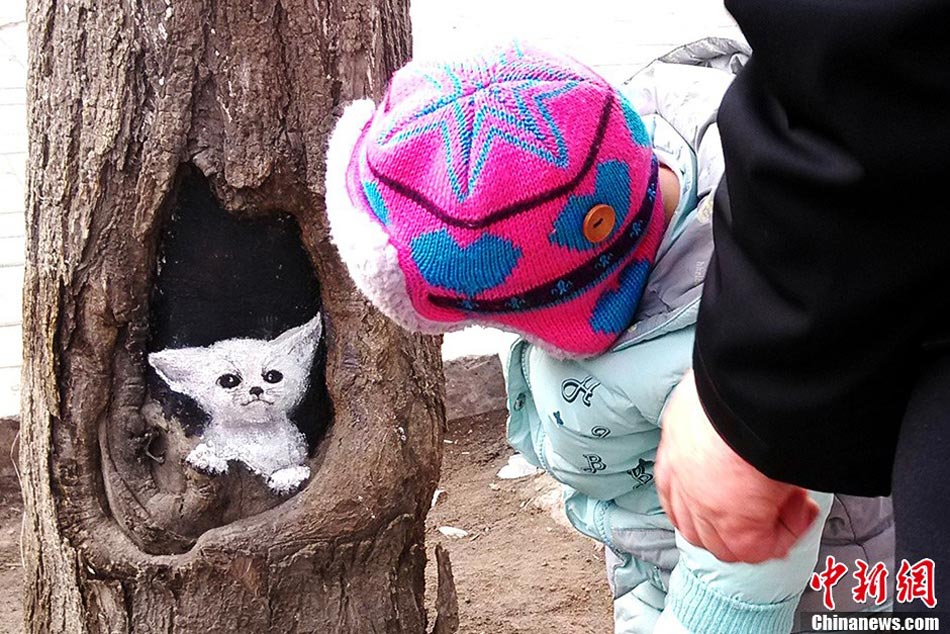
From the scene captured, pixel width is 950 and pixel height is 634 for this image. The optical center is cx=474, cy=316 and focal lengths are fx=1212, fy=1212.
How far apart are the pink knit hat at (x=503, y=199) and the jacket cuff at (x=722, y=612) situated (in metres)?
0.38

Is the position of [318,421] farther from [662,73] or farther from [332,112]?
[662,73]

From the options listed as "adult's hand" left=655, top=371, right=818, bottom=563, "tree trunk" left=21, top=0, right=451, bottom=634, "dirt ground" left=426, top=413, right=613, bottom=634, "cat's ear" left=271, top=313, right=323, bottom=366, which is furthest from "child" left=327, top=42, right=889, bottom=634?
"dirt ground" left=426, top=413, right=613, bottom=634

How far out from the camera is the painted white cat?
2277 millimetres

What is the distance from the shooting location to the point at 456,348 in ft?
13.3

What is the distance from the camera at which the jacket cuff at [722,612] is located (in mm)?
1690

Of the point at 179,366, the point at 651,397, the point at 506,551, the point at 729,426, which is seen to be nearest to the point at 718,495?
the point at 729,426

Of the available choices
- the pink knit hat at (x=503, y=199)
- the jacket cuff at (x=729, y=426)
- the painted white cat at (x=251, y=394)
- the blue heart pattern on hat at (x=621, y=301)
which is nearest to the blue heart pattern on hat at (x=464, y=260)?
the pink knit hat at (x=503, y=199)

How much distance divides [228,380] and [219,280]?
0.20m

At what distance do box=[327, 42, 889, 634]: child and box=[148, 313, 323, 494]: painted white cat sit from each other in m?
0.59

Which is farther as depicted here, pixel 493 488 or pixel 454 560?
pixel 493 488

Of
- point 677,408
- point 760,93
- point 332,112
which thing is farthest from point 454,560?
point 760,93

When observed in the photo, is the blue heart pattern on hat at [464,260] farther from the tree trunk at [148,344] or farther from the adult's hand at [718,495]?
the tree trunk at [148,344]

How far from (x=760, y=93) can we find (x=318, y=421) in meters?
1.44

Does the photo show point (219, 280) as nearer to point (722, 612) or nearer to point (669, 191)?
point (669, 191)
